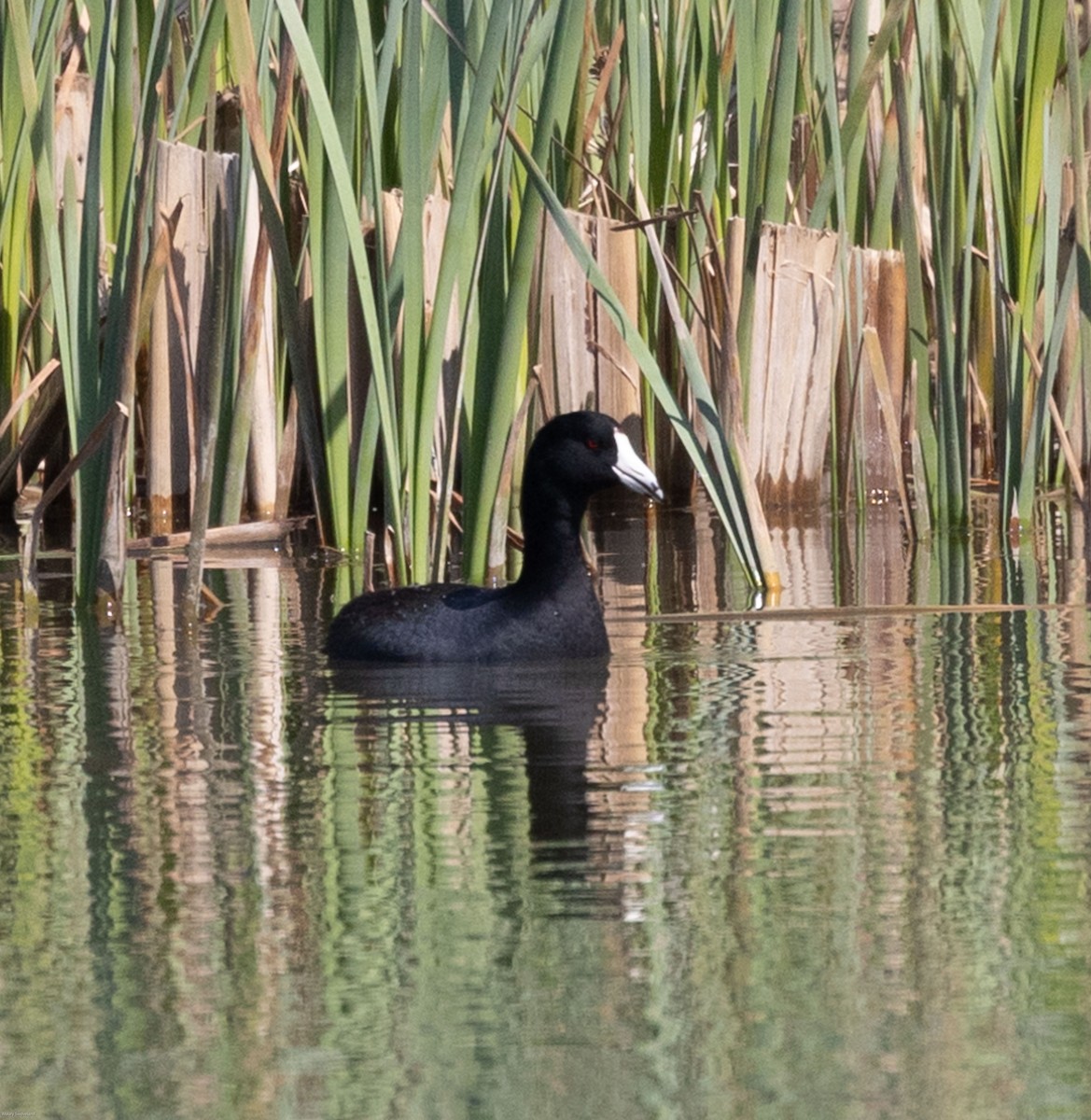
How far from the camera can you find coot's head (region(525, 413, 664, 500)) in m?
5.04

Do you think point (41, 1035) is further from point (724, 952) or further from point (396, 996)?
point (724, 952)

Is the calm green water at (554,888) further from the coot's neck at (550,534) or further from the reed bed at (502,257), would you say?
the reed bed at (502,257)

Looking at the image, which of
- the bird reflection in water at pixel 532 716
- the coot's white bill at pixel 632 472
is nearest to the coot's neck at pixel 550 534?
the coot's white bill at pixel 632 472

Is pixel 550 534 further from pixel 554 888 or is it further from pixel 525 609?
pixel 554 888

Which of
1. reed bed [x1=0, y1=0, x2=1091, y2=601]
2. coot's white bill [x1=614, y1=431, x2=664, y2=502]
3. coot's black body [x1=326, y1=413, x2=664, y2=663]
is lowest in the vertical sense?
coot's black body [x1=326, y1=413, x2=664, y2=663]

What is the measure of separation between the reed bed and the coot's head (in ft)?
0.71

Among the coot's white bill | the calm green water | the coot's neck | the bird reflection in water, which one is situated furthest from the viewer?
the coot's white bill

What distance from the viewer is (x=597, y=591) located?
5.85 metres

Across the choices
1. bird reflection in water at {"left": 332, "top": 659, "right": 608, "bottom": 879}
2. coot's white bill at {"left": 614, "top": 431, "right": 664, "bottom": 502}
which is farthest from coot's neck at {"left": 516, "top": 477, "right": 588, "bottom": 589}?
bird reflection in water at {"left": 332, "top": 659, "right": 608, "bottom": 879}

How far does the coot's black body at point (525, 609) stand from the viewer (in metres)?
4.74

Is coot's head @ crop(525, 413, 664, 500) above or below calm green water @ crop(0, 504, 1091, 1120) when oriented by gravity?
above

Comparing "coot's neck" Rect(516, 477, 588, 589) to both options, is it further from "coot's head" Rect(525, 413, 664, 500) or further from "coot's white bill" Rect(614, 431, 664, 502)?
"coot's white bill" Rect(614, 431, 664, 502)

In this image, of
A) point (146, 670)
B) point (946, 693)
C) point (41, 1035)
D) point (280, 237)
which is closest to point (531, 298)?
point (280, 237)

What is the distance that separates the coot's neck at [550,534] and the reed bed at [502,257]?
24 cm
